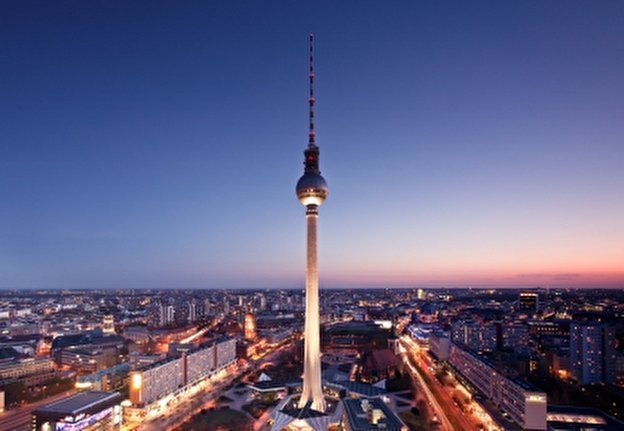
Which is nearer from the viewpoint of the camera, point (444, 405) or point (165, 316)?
point (444, 405)

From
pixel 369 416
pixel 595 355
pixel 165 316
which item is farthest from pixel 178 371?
pixel 165 316

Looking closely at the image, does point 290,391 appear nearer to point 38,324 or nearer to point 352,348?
point 352,348

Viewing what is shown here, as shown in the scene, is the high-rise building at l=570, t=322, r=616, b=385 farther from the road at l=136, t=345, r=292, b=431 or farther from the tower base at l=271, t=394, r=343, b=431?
the road at l=136, t=345, r=292, b=431

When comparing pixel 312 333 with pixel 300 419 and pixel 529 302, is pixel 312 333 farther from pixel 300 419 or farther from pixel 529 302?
pixel 529 302

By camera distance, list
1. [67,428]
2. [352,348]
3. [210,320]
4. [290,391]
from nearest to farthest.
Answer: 1. [67,428]
2. [290,391]
3. [352,348]
4. [210,320]

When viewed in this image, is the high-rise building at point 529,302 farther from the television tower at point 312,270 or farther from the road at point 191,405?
the television tower at point 312,270

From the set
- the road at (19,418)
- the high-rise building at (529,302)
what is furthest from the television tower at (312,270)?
the high-rise building at (529,302)

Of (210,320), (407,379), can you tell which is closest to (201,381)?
(407,379)
